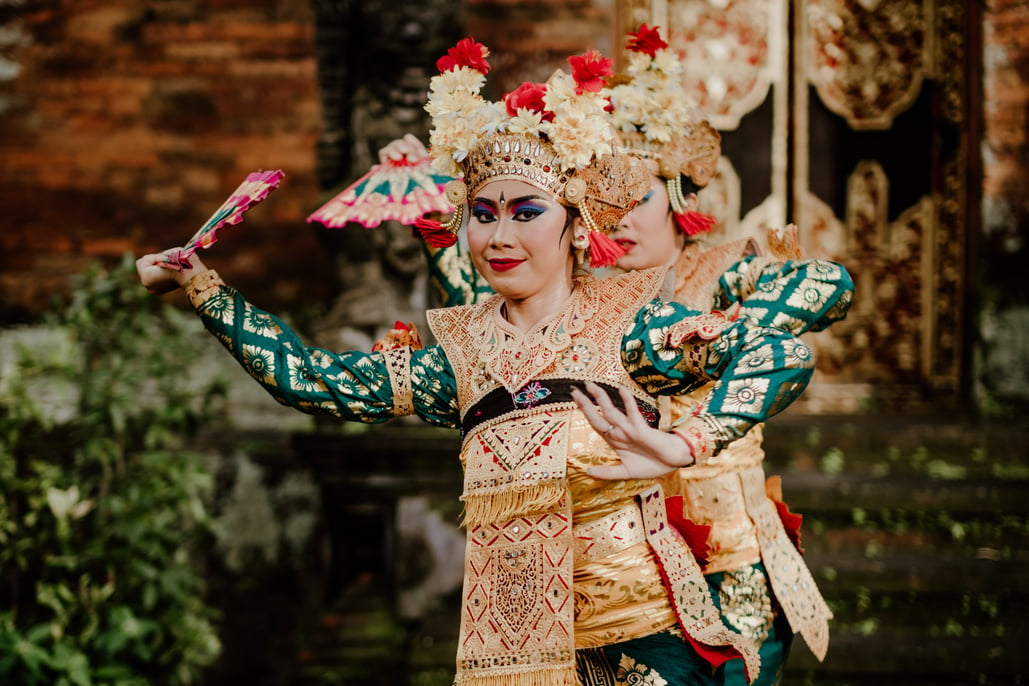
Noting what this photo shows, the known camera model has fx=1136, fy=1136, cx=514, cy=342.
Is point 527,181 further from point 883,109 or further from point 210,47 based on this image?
point 883,109

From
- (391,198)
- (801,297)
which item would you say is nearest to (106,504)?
(391,198)

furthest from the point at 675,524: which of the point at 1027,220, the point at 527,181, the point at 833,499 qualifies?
the point at 1027,220

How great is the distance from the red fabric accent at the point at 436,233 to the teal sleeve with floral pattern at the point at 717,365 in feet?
1.77

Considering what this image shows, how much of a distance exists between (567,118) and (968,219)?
3.98 metres

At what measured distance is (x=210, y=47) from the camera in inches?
229

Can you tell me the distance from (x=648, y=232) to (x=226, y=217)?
121 centimetres

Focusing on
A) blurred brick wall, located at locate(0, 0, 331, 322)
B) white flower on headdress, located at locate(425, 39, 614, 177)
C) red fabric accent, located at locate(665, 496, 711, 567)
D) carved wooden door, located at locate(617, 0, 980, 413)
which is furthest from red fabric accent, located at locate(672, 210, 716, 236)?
blurred brick wall, located at locate(0, 0, 331, 322)

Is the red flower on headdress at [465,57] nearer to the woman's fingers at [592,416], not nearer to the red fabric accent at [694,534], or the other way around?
the woman's fingers at [592,416]

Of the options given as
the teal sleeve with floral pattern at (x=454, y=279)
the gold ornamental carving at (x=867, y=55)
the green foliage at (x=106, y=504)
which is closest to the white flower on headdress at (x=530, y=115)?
the teal sleeve with floral pattern at (x=454, y=279)

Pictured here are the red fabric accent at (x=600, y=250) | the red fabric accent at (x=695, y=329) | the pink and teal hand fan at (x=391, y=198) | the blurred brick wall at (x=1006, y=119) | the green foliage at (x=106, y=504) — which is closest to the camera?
the red fabric accent at (x=695, y=329)

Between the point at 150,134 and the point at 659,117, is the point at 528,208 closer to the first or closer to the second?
the point at 659,117

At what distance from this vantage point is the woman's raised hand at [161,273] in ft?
8.66

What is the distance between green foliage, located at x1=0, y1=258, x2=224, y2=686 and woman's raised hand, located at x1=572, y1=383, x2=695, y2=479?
2868 millimetres

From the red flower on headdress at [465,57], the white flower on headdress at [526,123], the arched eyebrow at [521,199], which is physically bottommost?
the arched eyebrow at [521,199]
